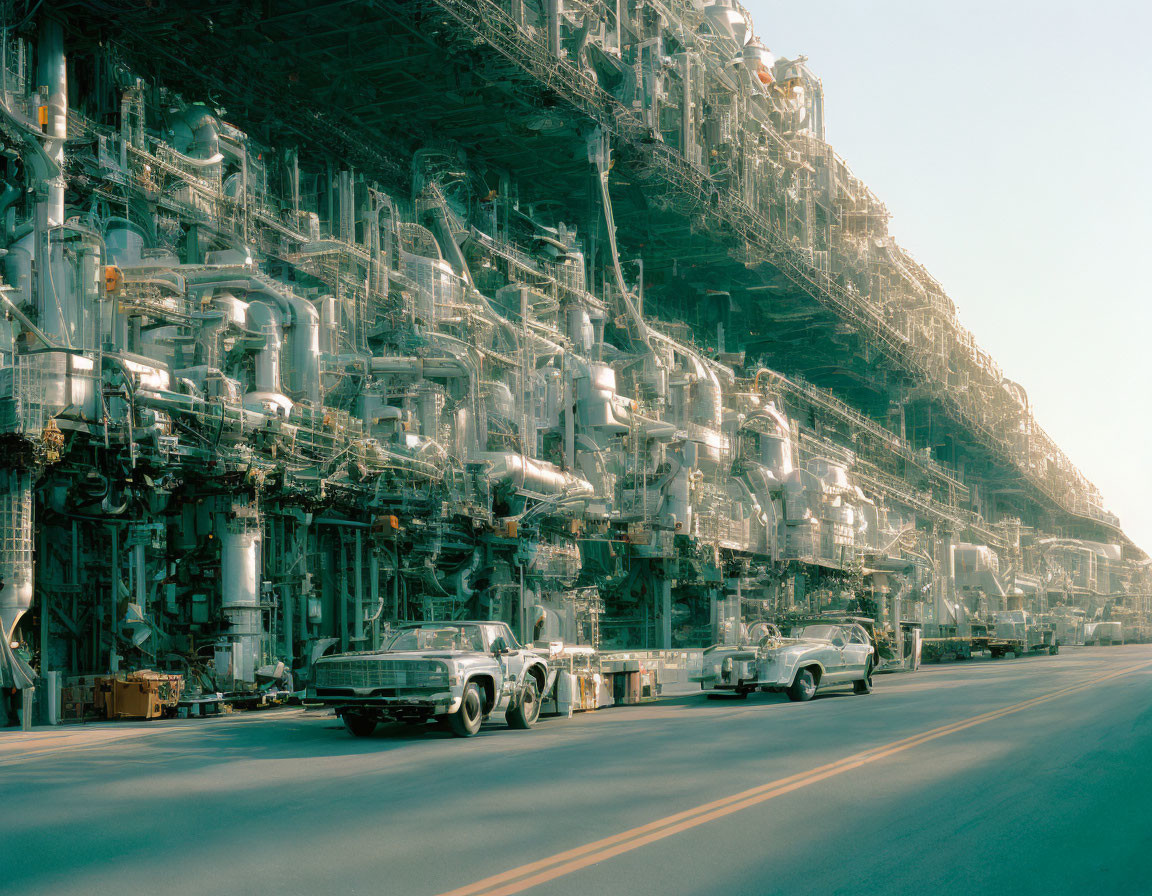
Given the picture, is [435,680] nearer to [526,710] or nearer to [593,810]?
[526,710]

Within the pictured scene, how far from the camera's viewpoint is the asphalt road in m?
8.31

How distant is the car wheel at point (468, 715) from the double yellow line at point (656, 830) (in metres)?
6.05

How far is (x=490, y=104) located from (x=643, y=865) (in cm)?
3840

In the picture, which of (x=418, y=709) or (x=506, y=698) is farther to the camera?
(x=506, y=698)

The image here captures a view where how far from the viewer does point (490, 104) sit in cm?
4375

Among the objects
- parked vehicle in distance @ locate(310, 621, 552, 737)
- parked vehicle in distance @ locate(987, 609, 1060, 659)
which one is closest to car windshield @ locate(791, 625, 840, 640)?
parked vehicle in distance @ locate(310, 621, 552, 737)

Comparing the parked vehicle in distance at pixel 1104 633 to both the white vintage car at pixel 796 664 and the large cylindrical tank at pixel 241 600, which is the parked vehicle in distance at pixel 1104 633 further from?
the large cylindrical tank at pixel 241 600

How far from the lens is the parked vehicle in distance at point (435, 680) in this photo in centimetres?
1780

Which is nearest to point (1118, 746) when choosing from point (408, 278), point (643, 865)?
point (643, 865)

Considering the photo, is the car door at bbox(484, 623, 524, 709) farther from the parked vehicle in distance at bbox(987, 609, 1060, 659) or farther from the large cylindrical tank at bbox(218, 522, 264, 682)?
the parked vehicle in distance at bbox(987, 609, 1060, 659)

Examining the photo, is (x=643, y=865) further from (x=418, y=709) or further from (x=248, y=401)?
(x=248, y=401)

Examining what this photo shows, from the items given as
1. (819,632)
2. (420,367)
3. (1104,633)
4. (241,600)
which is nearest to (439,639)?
(241,600)

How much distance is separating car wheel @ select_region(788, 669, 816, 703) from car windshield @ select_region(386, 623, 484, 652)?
8553 millimetres

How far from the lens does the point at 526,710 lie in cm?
2019
